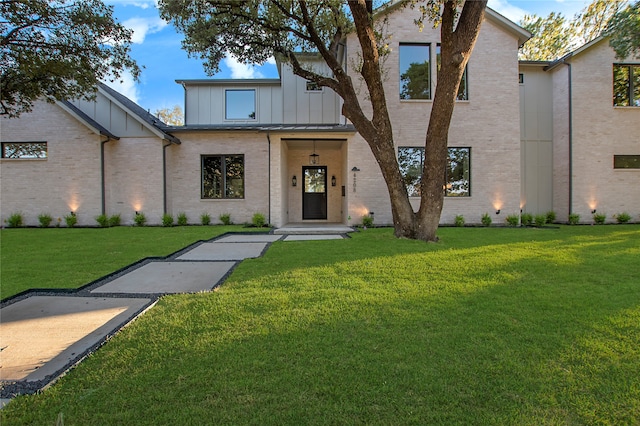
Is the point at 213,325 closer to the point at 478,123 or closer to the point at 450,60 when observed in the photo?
the point at 450,60

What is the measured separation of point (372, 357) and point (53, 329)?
2.82 m

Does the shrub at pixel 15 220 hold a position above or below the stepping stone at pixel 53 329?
above

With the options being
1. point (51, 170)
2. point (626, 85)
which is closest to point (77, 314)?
point (51, 170)

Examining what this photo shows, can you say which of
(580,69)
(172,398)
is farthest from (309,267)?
(580,69)

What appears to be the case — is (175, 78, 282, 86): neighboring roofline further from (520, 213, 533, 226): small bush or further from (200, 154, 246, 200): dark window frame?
(520, 213, 533, 226): small bush

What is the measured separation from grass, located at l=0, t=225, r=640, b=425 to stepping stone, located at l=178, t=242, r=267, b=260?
6.92 ft

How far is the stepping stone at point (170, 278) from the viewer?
4102 millimetres

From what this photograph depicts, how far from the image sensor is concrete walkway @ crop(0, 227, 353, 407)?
87.8 inches

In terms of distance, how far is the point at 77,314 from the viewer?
3.26 meters

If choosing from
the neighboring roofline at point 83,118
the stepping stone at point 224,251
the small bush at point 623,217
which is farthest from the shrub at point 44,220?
the small bush at point 623,217

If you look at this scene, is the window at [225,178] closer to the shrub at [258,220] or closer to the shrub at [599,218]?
the shrub at [258,220]

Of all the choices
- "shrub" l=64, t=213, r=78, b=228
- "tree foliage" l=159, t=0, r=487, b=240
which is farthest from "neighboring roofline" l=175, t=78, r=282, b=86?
"shrub" l=64, t=213, r=78, b=228

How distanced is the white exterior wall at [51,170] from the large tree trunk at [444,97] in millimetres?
11441

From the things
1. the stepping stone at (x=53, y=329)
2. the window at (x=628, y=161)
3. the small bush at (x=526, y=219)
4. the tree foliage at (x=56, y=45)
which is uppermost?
the tree foliage at (x=56, y=45)
